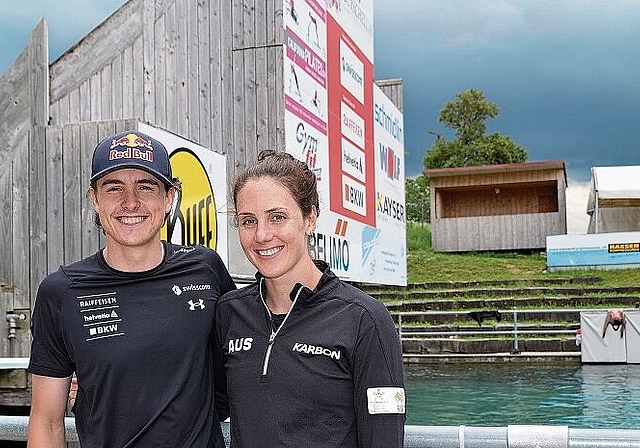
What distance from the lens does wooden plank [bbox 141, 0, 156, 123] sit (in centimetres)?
545

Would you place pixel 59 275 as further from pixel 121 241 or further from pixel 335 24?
pixel 335 24

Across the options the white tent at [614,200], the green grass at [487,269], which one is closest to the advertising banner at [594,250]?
the green grass at [487,269]

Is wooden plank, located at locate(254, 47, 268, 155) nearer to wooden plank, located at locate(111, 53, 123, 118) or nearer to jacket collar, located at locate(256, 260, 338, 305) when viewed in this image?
wooden plank, located at locate(111, 53, 123, 118)

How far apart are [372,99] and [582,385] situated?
5.77 m

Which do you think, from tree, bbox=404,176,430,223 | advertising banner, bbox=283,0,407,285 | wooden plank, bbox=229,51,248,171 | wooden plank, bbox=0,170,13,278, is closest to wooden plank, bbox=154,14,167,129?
wooden plank, bbox=0,170,13,278

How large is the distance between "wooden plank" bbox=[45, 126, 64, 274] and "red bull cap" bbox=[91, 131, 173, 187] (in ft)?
10.9

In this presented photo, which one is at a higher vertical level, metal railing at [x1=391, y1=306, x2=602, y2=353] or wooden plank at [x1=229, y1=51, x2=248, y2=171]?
wooden plank at [x1=229, y1=51, x2=248, y2=171]

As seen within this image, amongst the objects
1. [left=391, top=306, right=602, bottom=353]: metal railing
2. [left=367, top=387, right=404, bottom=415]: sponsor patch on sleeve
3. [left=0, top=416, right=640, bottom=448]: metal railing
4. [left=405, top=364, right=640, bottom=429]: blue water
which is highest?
[left=367, top=387, right=404, bottom=415]: sponsor patch on sleeve

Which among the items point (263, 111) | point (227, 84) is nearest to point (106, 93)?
point (227, 84)

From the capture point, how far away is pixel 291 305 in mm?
1833

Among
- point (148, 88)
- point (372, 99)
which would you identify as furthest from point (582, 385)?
point (148, 88)

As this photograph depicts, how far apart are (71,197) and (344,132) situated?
420 centimetres

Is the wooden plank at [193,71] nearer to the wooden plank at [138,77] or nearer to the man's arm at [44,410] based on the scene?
the wooden plank at [138,77]

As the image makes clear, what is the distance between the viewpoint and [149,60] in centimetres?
548
